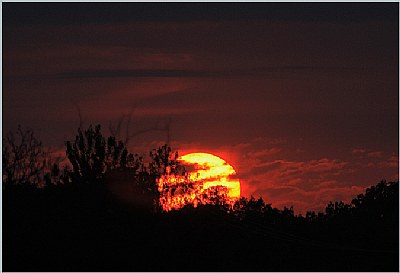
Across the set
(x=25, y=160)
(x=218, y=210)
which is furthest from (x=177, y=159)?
(x=25, y=160)

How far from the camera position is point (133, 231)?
24500 mm

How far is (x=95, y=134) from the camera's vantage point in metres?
27.4

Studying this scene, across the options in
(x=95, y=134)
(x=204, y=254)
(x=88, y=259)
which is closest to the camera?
(x=88, y=259)

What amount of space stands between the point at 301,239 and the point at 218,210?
9.49ft

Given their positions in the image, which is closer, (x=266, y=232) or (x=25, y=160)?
(x=25, y=160)

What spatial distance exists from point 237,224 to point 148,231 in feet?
13.5

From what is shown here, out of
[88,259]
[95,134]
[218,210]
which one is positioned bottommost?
[88,259]

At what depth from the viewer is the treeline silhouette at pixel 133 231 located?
73.9ft

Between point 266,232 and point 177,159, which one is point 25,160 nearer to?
point 177,159

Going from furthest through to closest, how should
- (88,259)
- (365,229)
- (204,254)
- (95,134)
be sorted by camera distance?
1. (365,229)
2. (95,134)
3. (204,254)
4. (88,259)

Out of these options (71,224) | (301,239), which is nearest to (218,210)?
(301,239)

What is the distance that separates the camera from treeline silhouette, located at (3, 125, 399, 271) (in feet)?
73.9

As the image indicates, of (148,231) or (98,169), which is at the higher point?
(98,169)

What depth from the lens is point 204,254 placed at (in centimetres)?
2472
